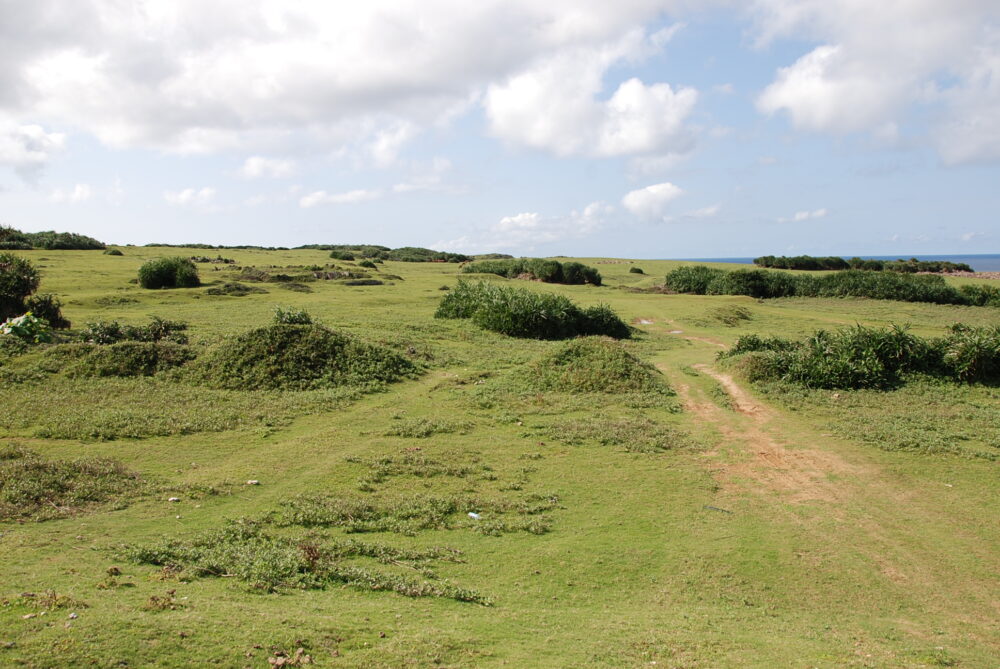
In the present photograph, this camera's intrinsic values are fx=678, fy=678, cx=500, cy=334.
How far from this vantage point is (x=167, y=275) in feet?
81.3

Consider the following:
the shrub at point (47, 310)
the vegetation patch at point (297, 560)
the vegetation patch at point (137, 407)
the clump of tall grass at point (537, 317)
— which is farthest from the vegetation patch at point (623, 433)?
the shrub at point (47, 310)

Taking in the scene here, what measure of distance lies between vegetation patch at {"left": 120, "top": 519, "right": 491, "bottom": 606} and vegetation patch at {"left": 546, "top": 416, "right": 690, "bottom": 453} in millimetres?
4078

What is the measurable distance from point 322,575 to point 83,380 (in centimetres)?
861

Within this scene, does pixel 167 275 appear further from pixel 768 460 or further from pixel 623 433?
pixel 768 460

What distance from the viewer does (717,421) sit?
10.9m

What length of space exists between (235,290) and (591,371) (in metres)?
16.5

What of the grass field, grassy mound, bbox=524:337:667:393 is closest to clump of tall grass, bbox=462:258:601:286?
grassy mound, bbox=524:337:667:393

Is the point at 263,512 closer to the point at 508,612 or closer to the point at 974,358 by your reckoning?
the point at 508,612

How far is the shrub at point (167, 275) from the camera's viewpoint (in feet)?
80.2

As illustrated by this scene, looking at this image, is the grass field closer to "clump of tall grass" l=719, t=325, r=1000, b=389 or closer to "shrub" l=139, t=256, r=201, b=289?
"clump of tall grass" l=719, t=325, r=1000, b=389

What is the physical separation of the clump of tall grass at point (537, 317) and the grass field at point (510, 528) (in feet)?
16.6

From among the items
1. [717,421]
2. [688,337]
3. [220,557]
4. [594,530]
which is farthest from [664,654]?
[688,337]

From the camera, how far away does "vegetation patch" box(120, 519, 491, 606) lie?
15.9 ft

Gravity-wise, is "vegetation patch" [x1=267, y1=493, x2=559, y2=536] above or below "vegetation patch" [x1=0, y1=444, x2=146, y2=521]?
below
